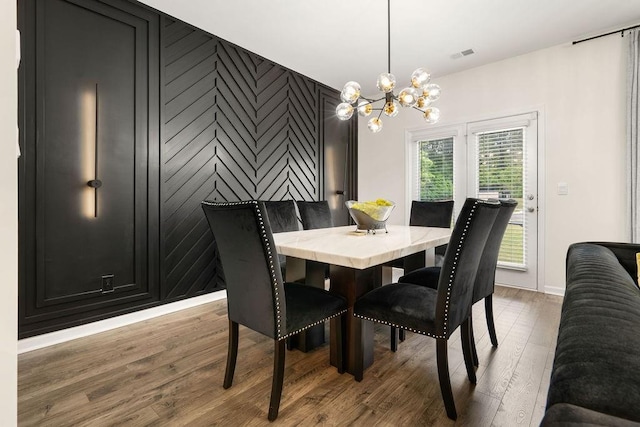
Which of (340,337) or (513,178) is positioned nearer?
(340,337)

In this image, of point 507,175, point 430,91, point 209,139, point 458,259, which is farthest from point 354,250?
point 507,175

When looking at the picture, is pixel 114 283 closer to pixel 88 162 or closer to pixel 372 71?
pixel 88 162

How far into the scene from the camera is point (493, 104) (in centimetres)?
385

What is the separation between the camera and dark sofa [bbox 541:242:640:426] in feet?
1.54

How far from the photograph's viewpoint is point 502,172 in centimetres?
379

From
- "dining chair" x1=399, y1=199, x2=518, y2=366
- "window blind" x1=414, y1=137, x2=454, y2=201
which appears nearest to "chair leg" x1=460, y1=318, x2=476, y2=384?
"dining chair" x1=399, y1=199, x2=518, y2=366

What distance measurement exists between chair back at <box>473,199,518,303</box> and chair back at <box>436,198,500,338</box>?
0.36 meters

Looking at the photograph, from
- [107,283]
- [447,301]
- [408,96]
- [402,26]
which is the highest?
[402,26]

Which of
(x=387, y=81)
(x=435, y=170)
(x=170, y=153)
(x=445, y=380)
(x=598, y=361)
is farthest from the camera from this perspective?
(x=435, y=170)

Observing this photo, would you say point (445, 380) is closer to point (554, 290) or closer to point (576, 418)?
point (576, 418)

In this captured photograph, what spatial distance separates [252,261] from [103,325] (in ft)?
6.30

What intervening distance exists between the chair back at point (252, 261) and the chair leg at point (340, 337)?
457mm

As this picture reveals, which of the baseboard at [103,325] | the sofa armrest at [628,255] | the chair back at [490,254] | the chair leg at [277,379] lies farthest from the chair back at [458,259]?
the baseboard at [103,325]

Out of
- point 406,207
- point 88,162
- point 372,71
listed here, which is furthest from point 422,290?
point 372,71
